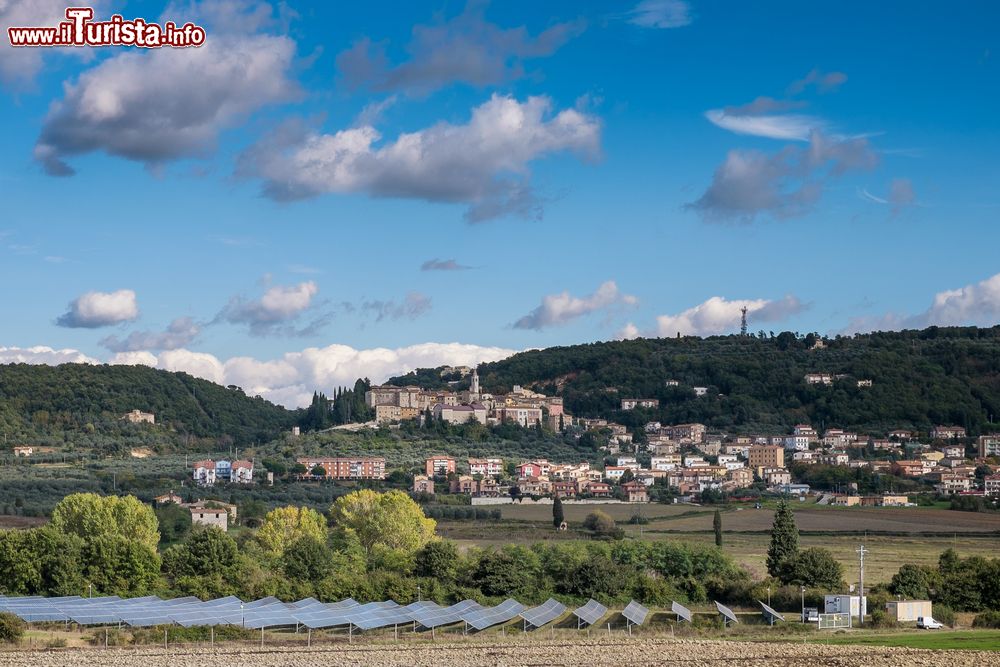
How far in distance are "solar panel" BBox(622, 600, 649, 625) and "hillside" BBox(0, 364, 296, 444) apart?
96.8 metres

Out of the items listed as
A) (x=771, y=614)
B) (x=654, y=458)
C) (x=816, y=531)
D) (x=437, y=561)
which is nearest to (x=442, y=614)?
(x=437, y=561)

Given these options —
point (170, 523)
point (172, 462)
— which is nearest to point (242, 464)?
point (172, 462)

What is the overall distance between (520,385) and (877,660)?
157248mm

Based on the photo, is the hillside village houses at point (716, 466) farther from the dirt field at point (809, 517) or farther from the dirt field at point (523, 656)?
the dirt field at point (523, 656)

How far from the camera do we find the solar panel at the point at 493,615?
127ft

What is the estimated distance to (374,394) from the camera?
517 ft

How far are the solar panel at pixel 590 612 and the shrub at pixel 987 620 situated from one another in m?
10.7

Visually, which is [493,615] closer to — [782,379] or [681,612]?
[681,612]

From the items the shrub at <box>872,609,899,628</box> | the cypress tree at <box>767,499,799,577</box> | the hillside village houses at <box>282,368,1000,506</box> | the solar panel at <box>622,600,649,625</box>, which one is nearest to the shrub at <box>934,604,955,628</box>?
the shrub at <box>872,609,899,628</box>

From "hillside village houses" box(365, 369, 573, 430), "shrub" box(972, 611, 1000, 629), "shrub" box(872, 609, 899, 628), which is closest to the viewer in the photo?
"shrub" box(872, 609, 899, 628)

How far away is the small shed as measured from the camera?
135ft

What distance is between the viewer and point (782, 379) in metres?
166

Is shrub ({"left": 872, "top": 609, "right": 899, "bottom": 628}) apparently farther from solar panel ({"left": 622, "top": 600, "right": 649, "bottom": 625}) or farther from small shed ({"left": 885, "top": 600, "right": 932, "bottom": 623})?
solar panel ({"left": 622, "top": 600, "right": 649, "bottom": 625})

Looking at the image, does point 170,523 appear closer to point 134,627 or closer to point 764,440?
point 134,627
